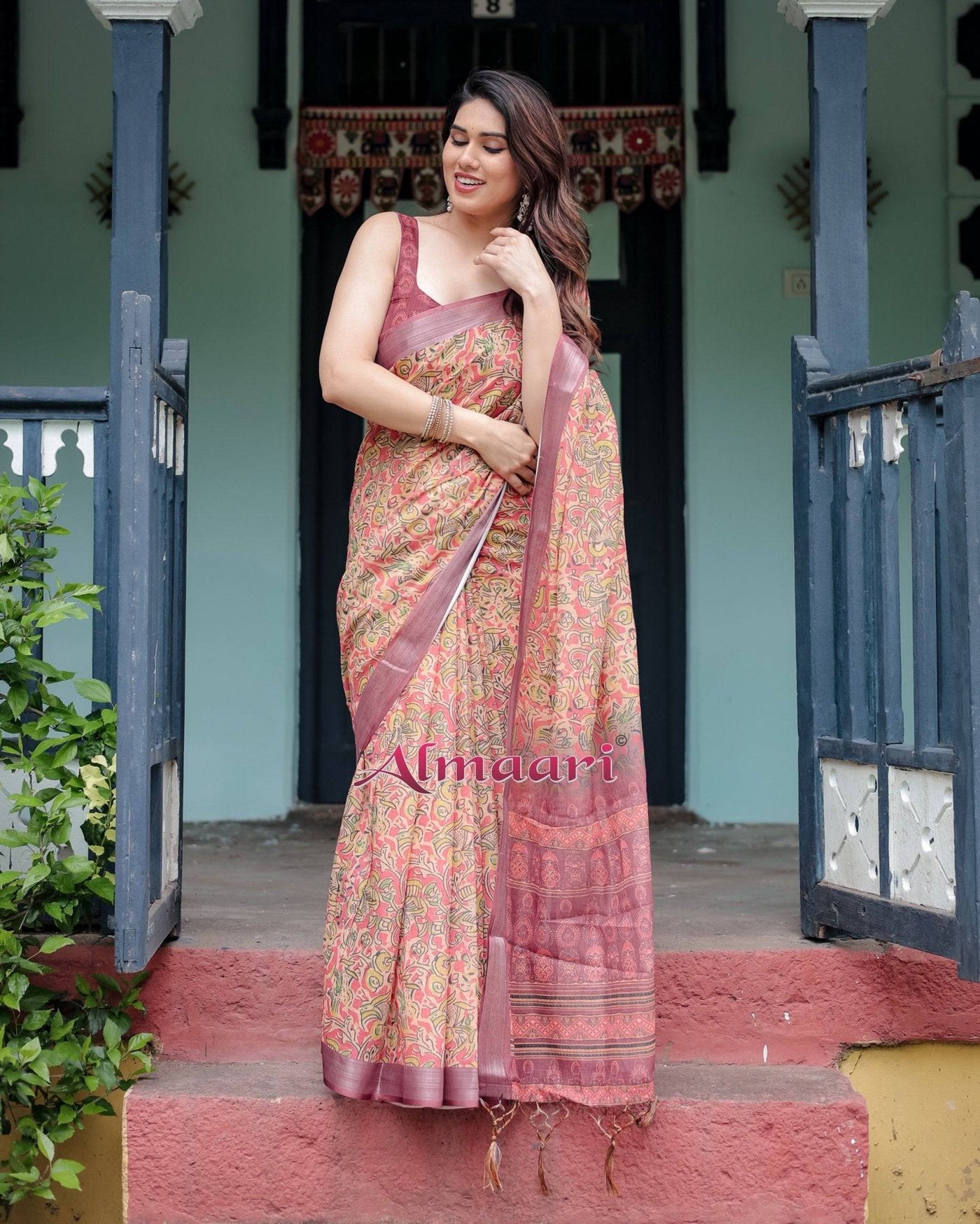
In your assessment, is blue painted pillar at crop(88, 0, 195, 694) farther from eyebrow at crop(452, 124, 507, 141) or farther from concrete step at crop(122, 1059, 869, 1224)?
concrete step at crop(122, 1059, 869, 1224)

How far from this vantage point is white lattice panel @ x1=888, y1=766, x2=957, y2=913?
2885 mm

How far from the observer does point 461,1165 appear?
285 cm

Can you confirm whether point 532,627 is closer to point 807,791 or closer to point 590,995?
point 590,995

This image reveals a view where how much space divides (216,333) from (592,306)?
1.46m

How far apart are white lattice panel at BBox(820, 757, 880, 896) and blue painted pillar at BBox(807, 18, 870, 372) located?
986 mm

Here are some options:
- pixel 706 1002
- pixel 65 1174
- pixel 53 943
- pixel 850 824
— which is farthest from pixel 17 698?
pixel 850 824

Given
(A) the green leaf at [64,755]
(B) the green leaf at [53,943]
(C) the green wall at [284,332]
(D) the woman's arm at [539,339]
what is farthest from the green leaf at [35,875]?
(C) the green wall at [284,332]

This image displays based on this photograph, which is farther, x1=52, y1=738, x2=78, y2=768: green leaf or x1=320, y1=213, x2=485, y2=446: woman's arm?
x1=52, y1=738, x2=78, y2=768: green leaf

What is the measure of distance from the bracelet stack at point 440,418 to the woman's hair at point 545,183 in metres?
0.26

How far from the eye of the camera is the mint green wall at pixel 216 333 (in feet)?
18.0

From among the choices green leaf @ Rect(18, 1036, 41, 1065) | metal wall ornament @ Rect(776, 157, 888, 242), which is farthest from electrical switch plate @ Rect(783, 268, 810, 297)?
green leaf @ Rect(18, 1036, 41, 1065)

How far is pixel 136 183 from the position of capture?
3.38 m

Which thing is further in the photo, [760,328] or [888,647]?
[760,328]

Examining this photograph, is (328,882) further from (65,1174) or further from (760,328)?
(760,328)
